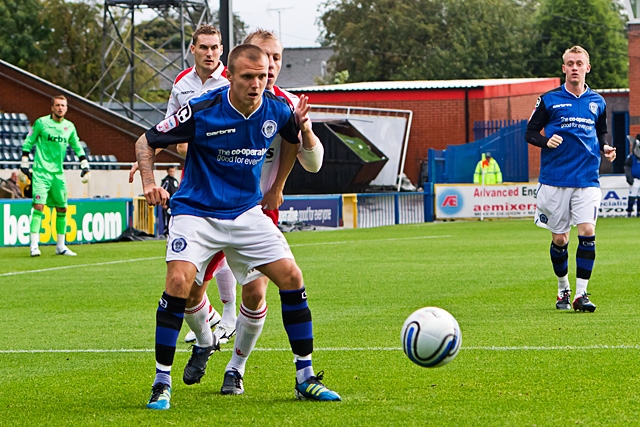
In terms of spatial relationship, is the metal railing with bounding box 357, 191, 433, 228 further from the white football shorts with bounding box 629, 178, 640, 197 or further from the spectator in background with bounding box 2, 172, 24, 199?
the spectator in background with bounding box 2, 172, 24, 199

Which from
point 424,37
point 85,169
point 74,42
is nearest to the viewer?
point 85,169

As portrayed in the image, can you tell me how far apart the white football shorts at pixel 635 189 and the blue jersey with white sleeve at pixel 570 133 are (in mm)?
19850

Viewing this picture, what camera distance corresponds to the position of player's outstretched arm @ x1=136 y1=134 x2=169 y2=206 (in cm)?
585

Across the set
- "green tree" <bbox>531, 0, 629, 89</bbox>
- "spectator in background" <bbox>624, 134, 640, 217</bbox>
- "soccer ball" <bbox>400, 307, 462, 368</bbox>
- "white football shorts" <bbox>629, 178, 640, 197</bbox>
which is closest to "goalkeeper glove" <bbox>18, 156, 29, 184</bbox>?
"soccer ball" <bbox>400, 307, 462, 368</bbox>

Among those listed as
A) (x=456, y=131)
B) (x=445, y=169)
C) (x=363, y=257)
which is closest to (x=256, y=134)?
(x=363, y=257)

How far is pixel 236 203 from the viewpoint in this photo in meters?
6.09

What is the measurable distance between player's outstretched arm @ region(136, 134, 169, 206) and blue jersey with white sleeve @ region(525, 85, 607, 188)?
5.12 meters

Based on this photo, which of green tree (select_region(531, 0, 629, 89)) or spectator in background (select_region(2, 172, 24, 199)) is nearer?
spectator in background (select_region(2, 172, 24, 199))

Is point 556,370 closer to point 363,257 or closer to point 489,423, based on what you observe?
point 489,423

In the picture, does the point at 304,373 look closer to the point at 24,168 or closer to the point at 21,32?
the point at 24,168

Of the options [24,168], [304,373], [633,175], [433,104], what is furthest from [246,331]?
[433,104]

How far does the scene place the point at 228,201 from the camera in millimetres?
6059

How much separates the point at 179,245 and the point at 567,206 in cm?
542

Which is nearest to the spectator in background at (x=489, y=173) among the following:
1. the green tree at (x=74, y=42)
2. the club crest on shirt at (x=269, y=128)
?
the club crest on shirt at (x=269, y=128)
